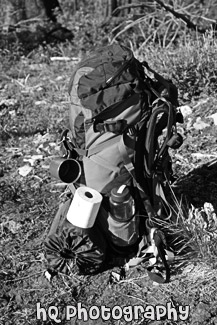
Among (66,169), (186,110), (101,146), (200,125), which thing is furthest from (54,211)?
(186,110)

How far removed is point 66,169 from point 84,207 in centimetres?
27

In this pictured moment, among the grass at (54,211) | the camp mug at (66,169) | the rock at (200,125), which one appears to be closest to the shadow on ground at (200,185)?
the grass at (54,211)

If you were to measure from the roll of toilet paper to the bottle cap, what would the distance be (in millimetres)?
85

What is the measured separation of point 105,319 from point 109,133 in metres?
1.07

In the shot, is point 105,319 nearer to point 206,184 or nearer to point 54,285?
point 54,285

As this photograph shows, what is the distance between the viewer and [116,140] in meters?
3.22

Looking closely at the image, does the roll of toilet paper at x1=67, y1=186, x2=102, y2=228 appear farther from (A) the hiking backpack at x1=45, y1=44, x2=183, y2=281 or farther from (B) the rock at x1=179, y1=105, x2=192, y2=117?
(B) the rock at x1=179, y1=105, x2=192, y2=117

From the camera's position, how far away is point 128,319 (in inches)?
126

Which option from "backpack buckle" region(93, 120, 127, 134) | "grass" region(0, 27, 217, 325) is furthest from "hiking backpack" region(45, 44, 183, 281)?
"grass" region(0, 27, 217, 325)

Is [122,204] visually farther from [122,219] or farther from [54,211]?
[54,211]

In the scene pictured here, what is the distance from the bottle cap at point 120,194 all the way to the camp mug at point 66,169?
0.24 metres

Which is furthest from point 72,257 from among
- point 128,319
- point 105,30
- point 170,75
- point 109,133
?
point 105,30

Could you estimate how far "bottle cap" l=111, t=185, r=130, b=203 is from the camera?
3.27 meters

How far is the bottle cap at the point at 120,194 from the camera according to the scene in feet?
10.7
